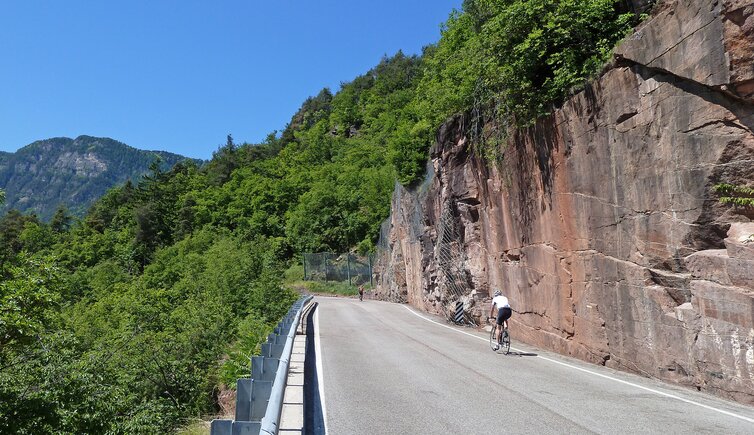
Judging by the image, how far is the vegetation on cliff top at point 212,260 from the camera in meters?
14.1

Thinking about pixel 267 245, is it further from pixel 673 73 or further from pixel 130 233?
pixel 673 73

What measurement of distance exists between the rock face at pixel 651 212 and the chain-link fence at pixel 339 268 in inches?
1544

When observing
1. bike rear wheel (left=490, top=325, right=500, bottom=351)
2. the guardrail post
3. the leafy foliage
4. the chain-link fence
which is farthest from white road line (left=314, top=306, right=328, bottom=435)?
the chain-link fence

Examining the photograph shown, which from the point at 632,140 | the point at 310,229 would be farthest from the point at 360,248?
the point at 632,140

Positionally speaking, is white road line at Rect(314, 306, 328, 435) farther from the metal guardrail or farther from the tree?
the tree

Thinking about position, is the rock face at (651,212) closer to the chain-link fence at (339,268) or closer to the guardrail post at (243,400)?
the guardrail post at (243,400)

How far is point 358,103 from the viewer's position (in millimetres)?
120938

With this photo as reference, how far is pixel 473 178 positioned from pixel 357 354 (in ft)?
36.6

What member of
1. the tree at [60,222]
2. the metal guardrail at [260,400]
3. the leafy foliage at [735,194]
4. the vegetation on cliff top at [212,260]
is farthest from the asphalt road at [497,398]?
the tree at [60,222]

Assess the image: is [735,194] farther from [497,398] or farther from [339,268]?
[339,268]

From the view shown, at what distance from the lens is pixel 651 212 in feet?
35.6

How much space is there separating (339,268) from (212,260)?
51.0ft

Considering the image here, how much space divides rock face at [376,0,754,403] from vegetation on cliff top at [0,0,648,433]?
1947 millimetres

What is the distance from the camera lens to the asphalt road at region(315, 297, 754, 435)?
275 inches
